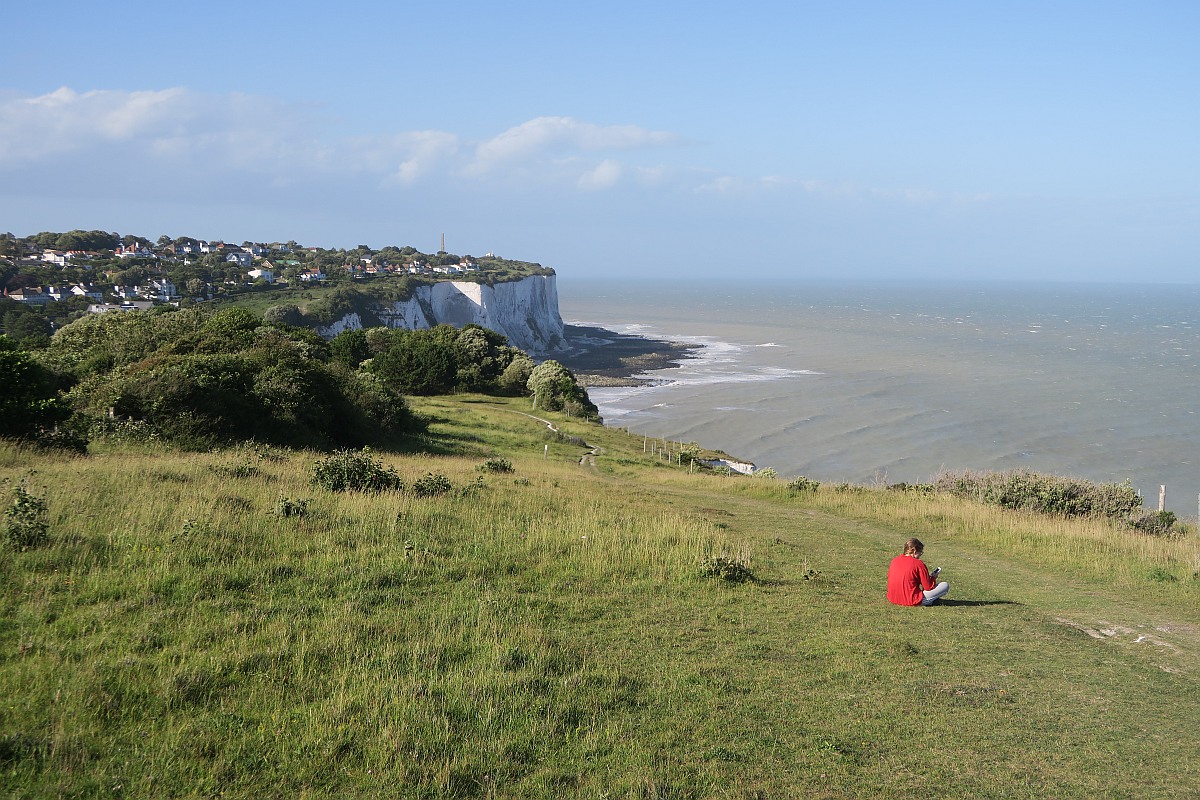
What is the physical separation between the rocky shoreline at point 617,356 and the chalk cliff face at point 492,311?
5.75 m

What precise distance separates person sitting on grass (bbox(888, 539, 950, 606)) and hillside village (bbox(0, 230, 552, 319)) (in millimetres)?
59096

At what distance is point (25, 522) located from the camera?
871 centimetres

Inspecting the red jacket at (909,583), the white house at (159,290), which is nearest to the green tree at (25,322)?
the white house at (159,290)

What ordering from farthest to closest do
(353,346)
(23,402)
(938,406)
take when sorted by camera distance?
(938,406), (353,346), (23,402)

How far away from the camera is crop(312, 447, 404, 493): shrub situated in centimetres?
1495

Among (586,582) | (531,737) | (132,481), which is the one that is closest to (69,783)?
(531,737)

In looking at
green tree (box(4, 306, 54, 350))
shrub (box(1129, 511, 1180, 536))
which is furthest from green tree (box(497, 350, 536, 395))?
shrub (box(1129, 511, 1180, 536))

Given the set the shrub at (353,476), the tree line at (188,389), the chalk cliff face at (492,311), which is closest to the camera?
the shrub at (353,476)

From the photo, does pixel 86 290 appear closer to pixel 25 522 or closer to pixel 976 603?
pixel 25 522

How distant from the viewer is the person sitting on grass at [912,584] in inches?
452

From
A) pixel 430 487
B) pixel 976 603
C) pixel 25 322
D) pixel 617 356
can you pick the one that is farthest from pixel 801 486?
pixel 617 356

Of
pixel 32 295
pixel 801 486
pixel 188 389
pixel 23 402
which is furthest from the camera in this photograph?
pixel 32 295

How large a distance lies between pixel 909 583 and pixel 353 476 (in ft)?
32.3

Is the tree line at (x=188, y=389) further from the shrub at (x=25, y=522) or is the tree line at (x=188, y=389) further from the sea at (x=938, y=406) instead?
the sea at (x=938, y=406)
